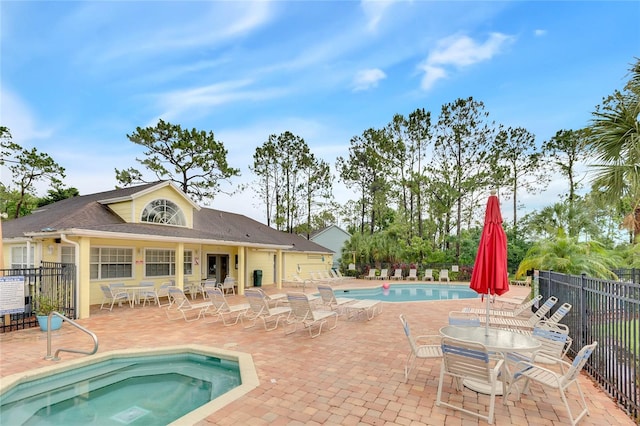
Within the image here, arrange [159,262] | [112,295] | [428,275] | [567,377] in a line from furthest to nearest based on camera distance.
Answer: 1. [428,275]
2. [159,262]
3. [112,295]
4. [567,377]

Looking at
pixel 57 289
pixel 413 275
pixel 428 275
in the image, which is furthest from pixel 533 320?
pixel 413 275

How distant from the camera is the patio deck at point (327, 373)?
4.11 meters

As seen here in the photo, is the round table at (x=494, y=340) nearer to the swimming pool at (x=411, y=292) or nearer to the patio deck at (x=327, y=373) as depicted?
the patio deck at (x=327, y=373)

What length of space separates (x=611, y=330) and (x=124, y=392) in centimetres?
769

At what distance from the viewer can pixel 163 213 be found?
15.7 metres

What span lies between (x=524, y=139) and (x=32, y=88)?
34.4 metres

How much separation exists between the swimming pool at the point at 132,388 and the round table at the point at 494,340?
3.24 m

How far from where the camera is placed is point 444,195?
2898cm

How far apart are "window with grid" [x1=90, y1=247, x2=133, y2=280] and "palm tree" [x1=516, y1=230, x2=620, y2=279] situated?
50.6 ft

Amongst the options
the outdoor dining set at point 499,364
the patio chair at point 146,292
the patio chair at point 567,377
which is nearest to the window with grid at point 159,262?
the patio chair at point 146,292

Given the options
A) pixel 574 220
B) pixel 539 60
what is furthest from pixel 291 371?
pixel 574 220

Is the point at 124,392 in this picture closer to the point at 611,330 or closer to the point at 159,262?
the point at 611,330

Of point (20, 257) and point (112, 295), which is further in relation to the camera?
point (20, 257)

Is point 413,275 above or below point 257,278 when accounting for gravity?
below
